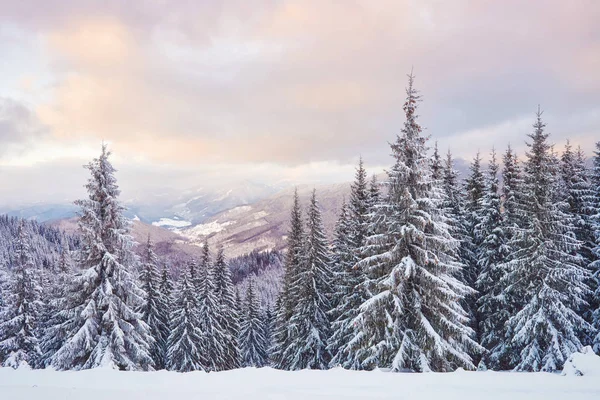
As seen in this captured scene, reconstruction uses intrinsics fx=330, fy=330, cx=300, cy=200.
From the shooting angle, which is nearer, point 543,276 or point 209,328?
point 543,276

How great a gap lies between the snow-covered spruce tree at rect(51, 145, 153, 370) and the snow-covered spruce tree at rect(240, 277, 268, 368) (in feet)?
75.6

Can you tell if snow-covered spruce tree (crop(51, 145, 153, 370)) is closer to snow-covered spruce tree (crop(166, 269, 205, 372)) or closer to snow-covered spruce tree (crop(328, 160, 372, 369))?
snow-covered spruce tree (crop(166, 269, 205, 372))

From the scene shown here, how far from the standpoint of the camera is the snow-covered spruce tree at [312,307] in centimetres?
2328

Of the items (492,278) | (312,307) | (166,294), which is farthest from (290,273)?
(166,294)

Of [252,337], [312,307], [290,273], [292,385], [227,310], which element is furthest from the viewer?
[252,337]

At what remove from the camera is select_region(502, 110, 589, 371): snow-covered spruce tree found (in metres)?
18.3

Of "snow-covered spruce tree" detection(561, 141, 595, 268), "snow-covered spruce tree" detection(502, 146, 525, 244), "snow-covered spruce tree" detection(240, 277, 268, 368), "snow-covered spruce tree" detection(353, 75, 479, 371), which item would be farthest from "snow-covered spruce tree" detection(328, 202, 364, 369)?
"snow-covered spruce tree" detection(240, 277, 268, 368)

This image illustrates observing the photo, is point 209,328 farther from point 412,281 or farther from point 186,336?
point 412,281

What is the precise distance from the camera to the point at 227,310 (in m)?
34.4

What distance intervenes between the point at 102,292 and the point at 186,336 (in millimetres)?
12872

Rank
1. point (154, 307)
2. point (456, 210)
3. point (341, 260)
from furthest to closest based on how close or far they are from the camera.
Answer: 1. point (154, 307)
2. point (456, 210)
3. point (341, 260)

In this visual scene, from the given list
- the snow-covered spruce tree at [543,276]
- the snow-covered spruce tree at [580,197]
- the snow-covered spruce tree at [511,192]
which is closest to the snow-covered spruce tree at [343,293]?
the snow-covered spruce tree at [543,276]

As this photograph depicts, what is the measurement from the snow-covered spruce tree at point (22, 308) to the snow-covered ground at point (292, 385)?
24.7 m

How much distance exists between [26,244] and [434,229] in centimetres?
3304
